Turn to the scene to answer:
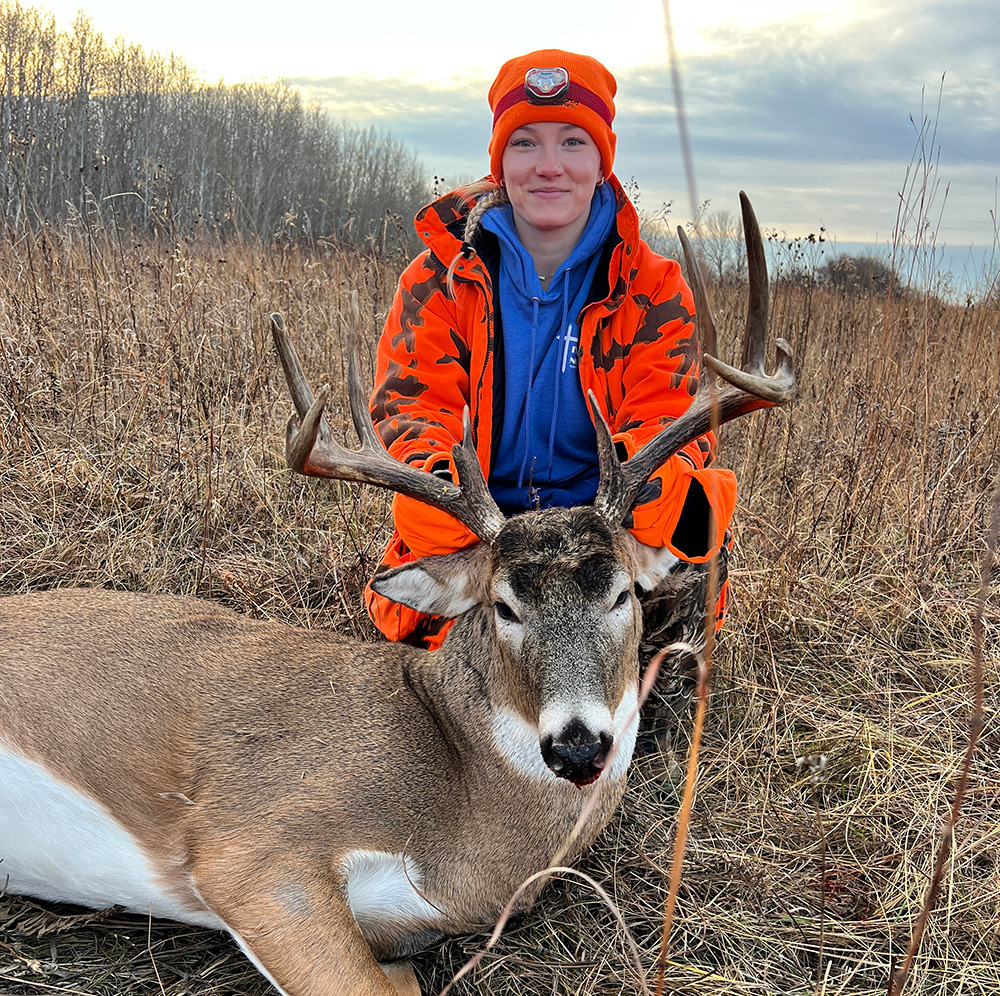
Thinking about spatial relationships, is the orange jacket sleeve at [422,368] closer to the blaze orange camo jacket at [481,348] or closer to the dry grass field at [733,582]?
the blaze orange camo jacket at [481,348]

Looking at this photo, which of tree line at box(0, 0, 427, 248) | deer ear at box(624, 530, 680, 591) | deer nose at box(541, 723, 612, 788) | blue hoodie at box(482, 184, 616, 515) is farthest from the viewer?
tree line at box(0, 0, 427, 248)

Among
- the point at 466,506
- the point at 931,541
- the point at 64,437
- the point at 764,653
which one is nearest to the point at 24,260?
the point at 64,437

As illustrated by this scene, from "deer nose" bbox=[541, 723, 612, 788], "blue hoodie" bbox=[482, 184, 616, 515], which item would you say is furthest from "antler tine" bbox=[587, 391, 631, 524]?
"blue hoodie" bbox=[482, 184, 616, 515]

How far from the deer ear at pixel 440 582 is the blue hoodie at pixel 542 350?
2.65 feet

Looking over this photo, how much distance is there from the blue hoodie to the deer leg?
1.62m

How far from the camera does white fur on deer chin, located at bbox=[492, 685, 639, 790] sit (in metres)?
2.41

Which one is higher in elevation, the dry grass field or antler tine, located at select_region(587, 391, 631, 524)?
antler tine, located at select_region(587, 391, 631, 524)

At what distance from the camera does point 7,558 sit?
3979 millimetres

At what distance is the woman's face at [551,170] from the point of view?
327 centimetres

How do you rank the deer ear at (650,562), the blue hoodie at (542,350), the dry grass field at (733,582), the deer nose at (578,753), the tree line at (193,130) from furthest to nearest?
the tree line at (193,130) < the blue hoodie at (542,350) < the deer ear at (650,562) < the dry grass field at (733,582) < the deer nose at (578,753)

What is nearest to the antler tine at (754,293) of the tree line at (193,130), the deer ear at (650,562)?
the deer ear at (650,562)

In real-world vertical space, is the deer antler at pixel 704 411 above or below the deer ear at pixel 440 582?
above

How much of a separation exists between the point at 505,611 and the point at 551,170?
177 centimetres

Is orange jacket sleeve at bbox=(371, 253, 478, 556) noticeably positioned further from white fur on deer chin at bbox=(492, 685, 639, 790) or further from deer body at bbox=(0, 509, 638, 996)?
white fur on deer chin at bbox=(492, 685, 639, 790)
